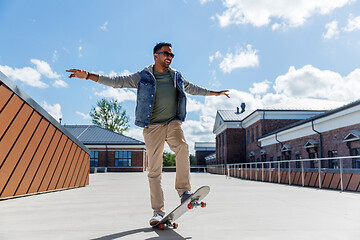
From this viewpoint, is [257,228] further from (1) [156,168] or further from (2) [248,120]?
(2) [248,120]

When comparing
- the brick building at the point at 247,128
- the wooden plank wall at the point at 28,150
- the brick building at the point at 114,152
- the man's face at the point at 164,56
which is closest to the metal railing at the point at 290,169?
the brick building at the point at 247,128

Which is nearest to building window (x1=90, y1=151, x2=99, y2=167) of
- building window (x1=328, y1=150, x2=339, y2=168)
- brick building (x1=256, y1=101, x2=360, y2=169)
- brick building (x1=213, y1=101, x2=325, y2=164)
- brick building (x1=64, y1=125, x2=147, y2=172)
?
brick building (x1=64, y1=125, x2=147, y2=172)

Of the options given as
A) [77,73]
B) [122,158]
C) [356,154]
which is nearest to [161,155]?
[77,73]

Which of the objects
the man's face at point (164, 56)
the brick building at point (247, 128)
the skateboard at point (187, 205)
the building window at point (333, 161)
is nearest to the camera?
the skateboard at point (187, 205)

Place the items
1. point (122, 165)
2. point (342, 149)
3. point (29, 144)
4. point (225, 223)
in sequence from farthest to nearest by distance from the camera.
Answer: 1. point (122, 165)
2. point (342, 149)
3. point (29, 144)
4. point (225, 223)

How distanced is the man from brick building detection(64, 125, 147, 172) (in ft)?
132

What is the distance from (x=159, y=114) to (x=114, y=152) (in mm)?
41482

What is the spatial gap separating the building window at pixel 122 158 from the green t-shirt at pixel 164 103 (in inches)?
1628

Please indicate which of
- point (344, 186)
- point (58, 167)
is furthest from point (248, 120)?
point (58, 167)

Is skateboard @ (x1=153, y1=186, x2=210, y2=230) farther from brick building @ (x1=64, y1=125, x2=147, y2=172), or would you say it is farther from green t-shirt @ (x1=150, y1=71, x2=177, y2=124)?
brick building @ (x1=64, y1=125, x2=147, y2=172)

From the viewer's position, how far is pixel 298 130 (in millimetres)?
23188

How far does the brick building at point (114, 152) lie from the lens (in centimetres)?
4366

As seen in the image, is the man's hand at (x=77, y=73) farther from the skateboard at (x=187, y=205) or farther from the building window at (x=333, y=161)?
the building window at (x=333, y=161)

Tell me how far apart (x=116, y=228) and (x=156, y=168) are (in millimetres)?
797
